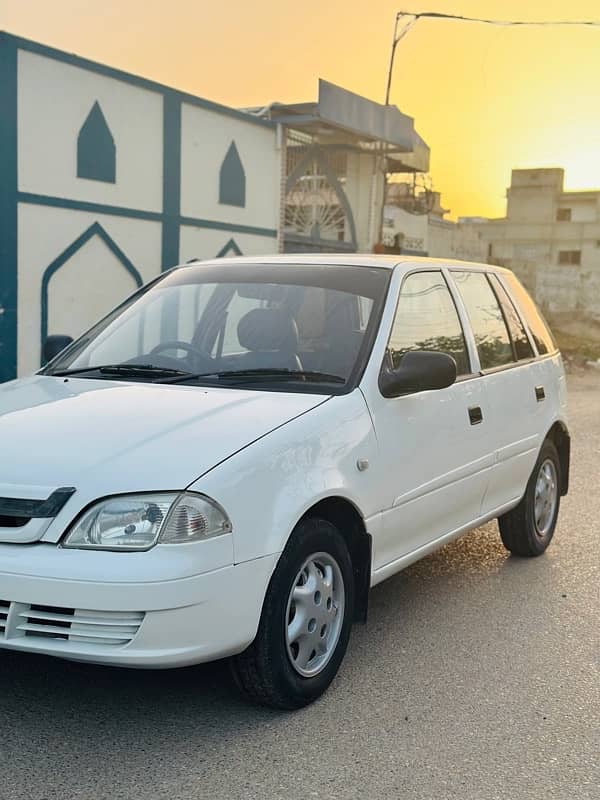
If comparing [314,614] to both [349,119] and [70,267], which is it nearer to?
[70,267]

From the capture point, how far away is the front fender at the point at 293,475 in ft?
11.3

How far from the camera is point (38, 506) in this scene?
333 centimetres

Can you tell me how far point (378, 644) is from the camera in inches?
182

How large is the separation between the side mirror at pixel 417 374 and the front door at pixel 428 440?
0.22 ft

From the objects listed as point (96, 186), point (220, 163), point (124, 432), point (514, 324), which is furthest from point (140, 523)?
point (220, 163)

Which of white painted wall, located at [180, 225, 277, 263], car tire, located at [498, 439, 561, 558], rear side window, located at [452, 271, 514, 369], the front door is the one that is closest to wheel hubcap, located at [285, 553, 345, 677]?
the front door

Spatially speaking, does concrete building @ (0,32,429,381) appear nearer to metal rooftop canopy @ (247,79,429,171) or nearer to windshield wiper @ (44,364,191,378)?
metal rooftop canopy @ (247,79,429,171)

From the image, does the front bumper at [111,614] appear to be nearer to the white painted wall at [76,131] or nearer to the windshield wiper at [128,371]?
the windshield wiper at [128,371]

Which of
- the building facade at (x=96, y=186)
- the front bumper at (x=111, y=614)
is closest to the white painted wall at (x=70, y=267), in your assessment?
the building facade at (x=96, y=186)

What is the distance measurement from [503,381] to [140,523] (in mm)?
2892

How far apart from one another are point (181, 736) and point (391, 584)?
2.23m

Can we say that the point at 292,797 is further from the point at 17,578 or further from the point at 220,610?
the point at 17,578

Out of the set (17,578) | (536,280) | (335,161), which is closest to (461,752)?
(17,578)

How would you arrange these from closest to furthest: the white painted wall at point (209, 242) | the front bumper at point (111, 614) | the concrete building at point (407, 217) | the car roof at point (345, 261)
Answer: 1. the front bumper at point (111, 614)
2. the car roof at point (345, 261)
3. the white painted wall at point (209, 242)
4. the concrete building at point (407, 217)
